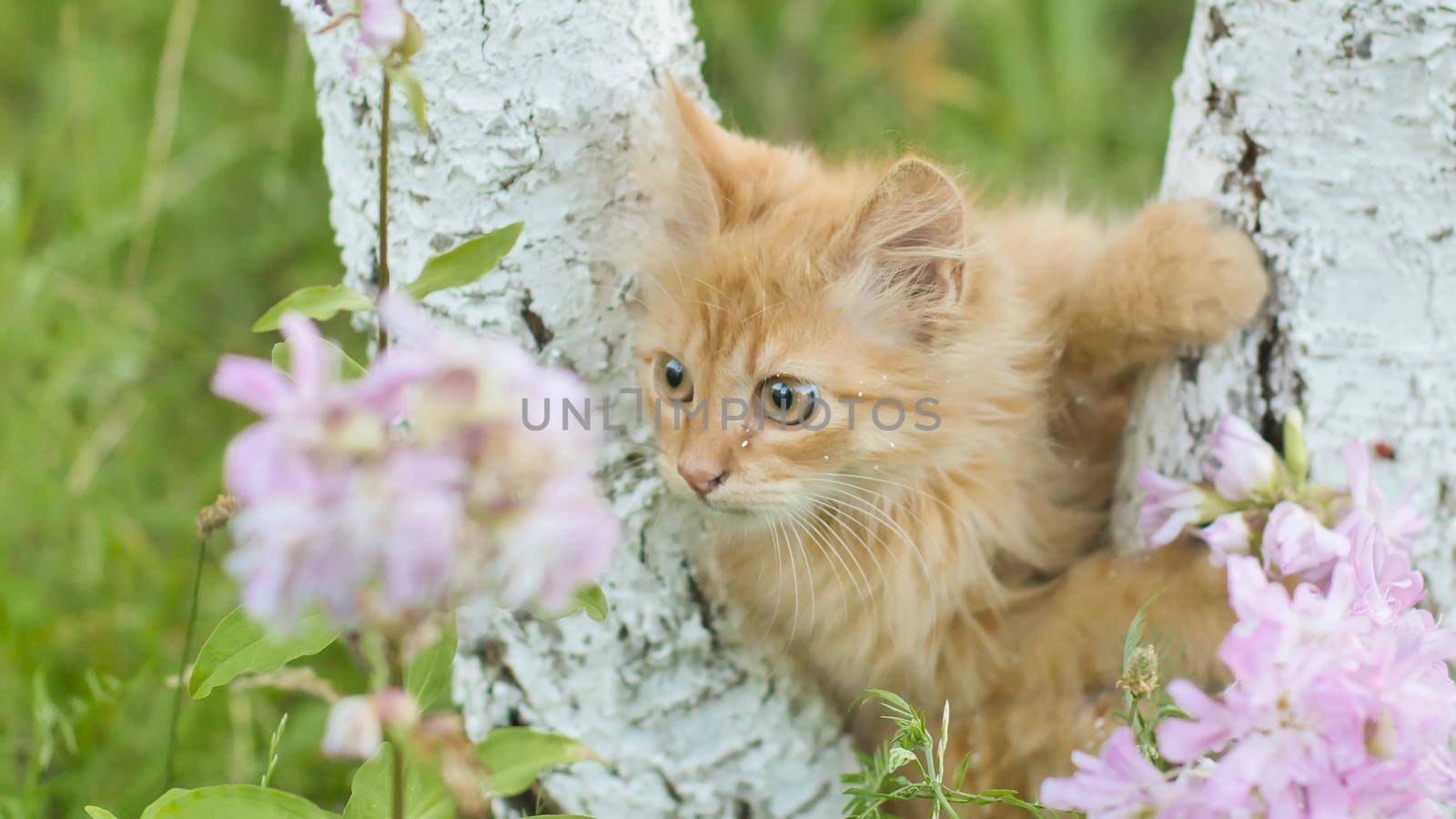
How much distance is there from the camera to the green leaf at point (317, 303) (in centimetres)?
92

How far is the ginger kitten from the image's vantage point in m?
1.42

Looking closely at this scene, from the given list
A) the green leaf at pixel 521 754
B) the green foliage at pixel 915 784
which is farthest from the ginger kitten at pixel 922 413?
the green leaf at pixel 521 754

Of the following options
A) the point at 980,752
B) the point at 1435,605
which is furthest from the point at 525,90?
the point at 1435,605

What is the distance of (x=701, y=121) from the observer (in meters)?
1.47

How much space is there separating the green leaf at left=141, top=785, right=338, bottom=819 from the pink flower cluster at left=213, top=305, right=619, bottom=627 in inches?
15.7

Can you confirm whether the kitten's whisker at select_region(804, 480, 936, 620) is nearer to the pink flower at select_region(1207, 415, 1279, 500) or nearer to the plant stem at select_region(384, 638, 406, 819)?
the pink flower at select_region(1207, 415, 1279, 500)

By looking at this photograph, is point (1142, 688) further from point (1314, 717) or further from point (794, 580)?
point (794, 580)

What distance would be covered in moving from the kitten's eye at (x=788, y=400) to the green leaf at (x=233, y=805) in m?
0.65

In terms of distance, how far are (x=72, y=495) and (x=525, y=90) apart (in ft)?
4.44

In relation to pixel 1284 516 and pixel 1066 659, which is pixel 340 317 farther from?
pixel 1284 516

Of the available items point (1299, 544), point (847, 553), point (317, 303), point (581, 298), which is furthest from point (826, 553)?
point (317, 303)

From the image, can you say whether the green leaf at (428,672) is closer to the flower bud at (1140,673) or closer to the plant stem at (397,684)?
the plant stem at (397,684)

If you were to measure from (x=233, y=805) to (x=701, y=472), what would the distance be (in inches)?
23.3

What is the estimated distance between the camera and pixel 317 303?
0.94 metres
